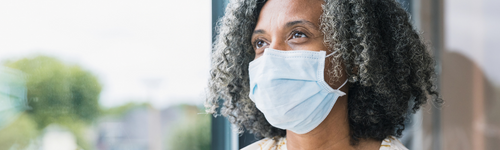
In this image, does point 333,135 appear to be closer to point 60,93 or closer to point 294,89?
point 294,89

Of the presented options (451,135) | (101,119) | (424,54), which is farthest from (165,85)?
(451,135)

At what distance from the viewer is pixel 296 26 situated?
116cm

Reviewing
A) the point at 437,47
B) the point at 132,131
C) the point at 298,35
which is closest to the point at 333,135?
the point at 298,35

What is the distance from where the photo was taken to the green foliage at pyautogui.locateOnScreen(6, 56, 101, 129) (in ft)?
3.92

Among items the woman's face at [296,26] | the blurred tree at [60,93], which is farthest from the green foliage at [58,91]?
the woman's face at [296,26]

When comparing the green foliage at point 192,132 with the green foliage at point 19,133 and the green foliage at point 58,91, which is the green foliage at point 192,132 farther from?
the green foliage at point 19,133

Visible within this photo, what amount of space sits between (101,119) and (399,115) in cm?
112

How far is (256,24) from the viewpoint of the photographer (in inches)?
54.2

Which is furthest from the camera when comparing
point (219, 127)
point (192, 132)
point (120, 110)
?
point (219, 127)

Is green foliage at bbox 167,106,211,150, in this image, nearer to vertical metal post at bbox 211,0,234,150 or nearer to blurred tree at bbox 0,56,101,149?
vertical metal post at bbox 211,0,234,150

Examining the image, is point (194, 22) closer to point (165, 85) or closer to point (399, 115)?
point (165, 85)

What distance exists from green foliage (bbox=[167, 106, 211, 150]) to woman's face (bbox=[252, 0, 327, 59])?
0.58 m

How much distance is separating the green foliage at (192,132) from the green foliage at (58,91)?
0.36 m

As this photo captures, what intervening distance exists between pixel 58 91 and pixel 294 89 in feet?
2.78
